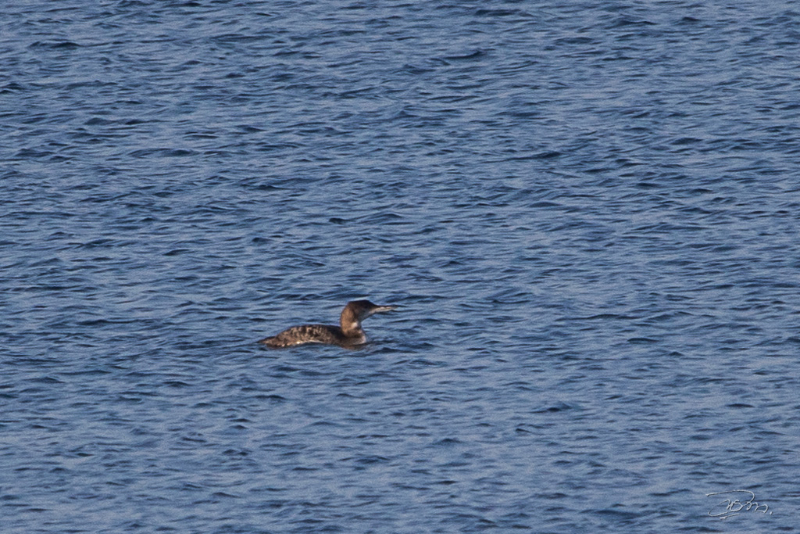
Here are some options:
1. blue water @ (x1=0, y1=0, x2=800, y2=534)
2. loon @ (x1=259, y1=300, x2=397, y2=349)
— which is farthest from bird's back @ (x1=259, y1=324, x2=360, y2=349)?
blue water @ (x1=0, y1=0, x2=800, y2=534)

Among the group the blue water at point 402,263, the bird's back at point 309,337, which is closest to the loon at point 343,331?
the bird's back at point 309,337

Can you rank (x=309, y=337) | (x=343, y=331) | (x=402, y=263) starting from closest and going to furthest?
(x=309, y=337) → (x=343, y=331) → (x=402, y=263)

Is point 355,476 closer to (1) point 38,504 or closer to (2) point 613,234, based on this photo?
(1) point 38,504

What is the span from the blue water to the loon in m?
0.20

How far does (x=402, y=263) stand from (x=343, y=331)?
3.09 m

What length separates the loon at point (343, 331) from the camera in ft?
65.4

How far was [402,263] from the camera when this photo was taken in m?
23.1

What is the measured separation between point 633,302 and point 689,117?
27.7ft

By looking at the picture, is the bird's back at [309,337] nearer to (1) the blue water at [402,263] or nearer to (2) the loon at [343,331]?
(2) the loon at [343,331]

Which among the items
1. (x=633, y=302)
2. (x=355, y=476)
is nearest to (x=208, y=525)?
(x=355, y=476)

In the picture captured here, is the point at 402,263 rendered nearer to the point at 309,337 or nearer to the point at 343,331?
the point at 343,331

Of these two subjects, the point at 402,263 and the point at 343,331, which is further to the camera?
the point at 402,263

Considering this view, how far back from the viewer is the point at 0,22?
3616cm

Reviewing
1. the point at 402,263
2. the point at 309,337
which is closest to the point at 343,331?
the point at 309,337
